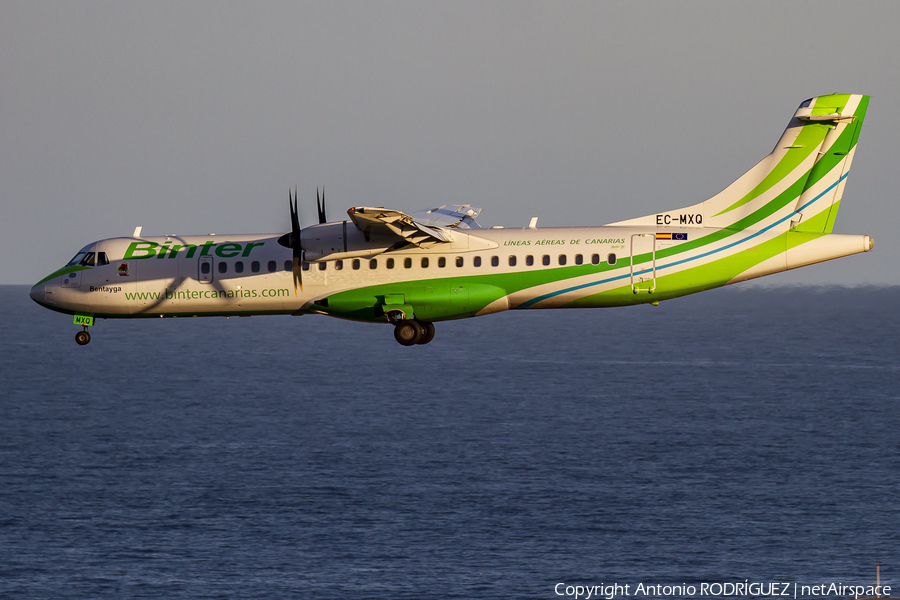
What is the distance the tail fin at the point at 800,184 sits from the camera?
3931 cm

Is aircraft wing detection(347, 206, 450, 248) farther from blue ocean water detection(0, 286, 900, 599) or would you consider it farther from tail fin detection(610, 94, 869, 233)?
blue ocean water detection(0, 286, 900, 599)

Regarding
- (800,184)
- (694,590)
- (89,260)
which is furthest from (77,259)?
(694,590)

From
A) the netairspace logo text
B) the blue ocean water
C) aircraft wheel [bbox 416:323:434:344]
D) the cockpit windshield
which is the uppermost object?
the cockpit windshield

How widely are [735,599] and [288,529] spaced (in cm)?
6568

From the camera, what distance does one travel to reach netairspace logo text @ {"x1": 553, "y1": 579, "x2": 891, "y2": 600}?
132 meters

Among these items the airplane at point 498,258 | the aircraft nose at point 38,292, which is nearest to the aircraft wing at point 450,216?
the airplane at point 498,258

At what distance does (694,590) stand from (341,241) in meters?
110

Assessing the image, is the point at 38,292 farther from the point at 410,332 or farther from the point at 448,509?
the point at 448,509

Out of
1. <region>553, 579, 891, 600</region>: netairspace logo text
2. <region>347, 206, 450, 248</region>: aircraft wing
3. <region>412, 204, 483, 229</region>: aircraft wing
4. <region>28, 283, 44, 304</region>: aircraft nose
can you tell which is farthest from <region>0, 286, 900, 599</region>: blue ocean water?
<region>347, 206, 450, 248</region>: aircraft wing

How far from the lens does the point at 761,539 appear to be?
144875mm

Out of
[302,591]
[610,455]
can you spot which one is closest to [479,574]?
[302,591]

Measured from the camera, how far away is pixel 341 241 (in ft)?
126

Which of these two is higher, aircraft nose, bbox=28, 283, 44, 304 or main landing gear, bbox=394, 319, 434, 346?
aircraft nose, bbox=28, 283, 44, 304

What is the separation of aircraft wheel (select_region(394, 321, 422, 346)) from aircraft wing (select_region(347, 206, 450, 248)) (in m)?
3.11
